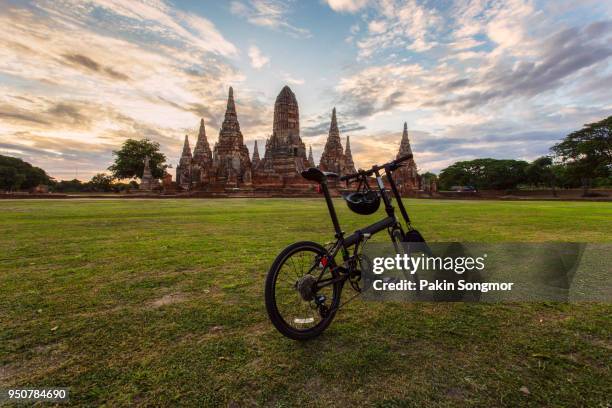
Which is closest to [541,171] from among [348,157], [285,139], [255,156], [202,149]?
[348,157]

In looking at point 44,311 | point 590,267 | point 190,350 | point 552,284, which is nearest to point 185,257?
point 44,311

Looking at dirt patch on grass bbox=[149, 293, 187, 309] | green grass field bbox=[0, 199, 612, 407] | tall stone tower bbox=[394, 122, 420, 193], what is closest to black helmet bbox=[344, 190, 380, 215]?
green grass field bbox=[0, 199, 612, 407]

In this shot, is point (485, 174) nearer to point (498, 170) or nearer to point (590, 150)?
point (498, 170)

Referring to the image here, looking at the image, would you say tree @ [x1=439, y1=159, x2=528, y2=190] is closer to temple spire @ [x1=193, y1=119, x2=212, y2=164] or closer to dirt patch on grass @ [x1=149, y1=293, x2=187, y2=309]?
temple spire @ [x1=193, y1=119, x2=212, y2=164]

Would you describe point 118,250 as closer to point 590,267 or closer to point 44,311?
point 44,311

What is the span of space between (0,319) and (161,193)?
142 ft

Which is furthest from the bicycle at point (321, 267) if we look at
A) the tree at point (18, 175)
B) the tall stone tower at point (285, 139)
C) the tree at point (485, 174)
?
the tree at point (18, 175)

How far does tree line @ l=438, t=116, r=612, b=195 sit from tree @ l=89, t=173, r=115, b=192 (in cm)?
8502

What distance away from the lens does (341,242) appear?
2887mm

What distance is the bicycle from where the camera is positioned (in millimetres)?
2543

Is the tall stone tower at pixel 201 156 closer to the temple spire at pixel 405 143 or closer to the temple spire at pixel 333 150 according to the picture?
the temple spire at pixel 333 150

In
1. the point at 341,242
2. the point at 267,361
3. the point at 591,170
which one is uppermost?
the point at 591,170

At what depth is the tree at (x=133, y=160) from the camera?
65.4m

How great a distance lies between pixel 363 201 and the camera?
307cm
